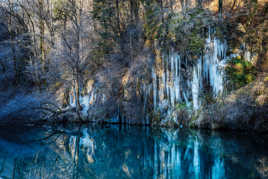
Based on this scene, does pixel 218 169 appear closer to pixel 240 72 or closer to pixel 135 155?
pixel 135 155

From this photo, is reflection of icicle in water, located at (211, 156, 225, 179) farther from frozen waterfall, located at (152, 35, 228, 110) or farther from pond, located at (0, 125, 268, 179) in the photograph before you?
frozen waterfall, located at (152, 35, 228, 110)

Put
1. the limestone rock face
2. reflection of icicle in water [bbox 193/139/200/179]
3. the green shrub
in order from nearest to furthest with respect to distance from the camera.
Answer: reflection of icicle in water [bbox 193/139/200/179] < the limestone rock face < the green shrub

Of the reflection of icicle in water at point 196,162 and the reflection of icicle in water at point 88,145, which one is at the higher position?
the reflection of icicle in water at point 196,162

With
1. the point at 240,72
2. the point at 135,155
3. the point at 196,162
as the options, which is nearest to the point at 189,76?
the point at 240,72

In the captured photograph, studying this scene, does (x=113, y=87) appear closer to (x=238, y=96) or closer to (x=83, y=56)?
(x=83, y=56)

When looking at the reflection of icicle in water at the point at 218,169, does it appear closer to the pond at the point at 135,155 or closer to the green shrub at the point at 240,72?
the pond at the point at 135,155

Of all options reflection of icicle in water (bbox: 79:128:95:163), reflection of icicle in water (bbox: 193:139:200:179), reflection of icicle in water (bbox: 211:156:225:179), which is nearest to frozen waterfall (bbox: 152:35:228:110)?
reflection of icicle in water (bbox: 193:139:200:179)

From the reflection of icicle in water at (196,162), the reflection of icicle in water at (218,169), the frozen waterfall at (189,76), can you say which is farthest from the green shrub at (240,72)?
the reflection of icicle in water at (218,169)

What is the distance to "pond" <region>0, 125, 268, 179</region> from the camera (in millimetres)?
7473

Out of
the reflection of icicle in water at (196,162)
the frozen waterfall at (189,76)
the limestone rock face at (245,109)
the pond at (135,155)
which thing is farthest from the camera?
the frozen waterfall at (189,76)

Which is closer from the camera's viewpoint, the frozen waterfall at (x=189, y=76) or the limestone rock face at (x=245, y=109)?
the limestone rock face at (x=245, y=109)

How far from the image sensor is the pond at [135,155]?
24.5 ft

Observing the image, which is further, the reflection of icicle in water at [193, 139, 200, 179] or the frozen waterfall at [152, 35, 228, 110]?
the frozen waterfall at [152, 35, 228, 110]

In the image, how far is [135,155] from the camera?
9773 mm
